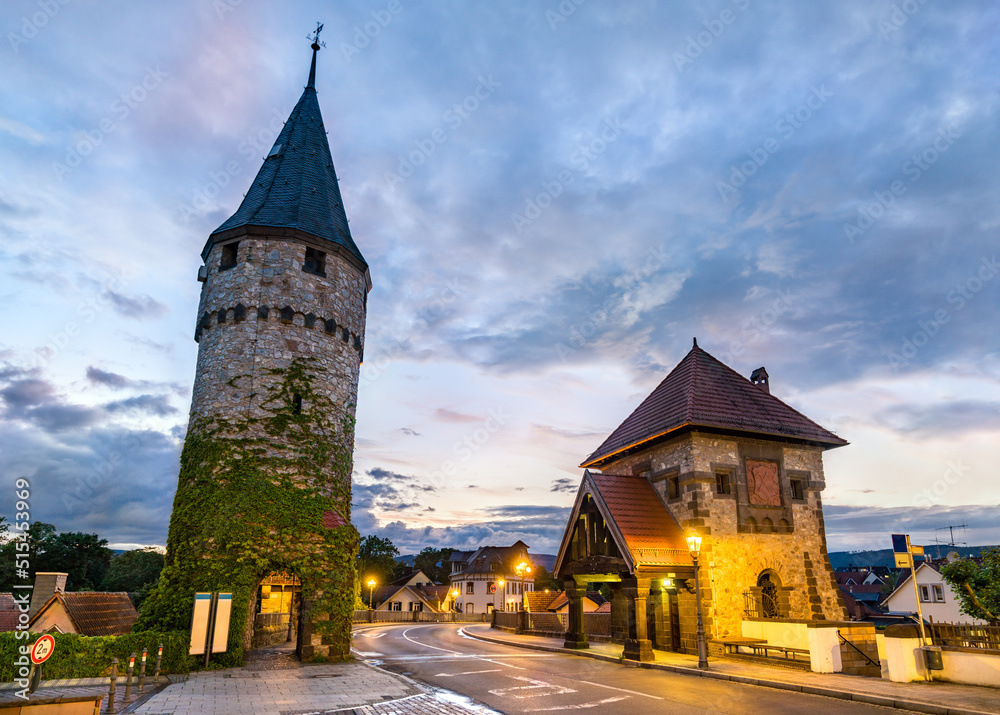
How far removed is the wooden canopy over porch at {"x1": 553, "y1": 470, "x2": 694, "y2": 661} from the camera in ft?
57.5

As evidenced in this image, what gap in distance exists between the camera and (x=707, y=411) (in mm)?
20156

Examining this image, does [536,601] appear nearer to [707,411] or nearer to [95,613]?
[707,411]

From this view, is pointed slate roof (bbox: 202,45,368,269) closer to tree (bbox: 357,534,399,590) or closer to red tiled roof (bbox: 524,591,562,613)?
red tiled roof (bbox: 524,591,562,613)

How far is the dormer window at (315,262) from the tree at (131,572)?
44200 millimetres

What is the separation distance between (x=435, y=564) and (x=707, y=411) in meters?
99.2

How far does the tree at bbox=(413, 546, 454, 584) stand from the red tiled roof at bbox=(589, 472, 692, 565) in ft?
293

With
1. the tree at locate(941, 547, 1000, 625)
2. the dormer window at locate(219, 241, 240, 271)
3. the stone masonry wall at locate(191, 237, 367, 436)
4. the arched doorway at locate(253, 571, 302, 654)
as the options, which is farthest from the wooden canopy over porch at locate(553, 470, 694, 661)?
the dormer window at locate(219, 241, 240, 271)

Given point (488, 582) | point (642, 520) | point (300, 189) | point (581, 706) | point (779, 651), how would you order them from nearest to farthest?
point (581, 706), point (779, 651), point (642, 520), point (300, 189), point (488, 582)

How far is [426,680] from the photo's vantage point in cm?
1366

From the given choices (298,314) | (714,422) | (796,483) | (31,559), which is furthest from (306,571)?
(31,559)

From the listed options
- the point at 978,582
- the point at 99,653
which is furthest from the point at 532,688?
the point at 978,582

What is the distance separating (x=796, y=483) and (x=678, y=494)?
4978 mm

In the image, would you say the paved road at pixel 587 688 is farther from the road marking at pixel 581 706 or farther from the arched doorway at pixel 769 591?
the arched doorway at pixel 769 591

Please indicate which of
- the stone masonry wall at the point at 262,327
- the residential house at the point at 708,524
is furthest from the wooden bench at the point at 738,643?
→ the stone masonry wall at the point at 262,327
